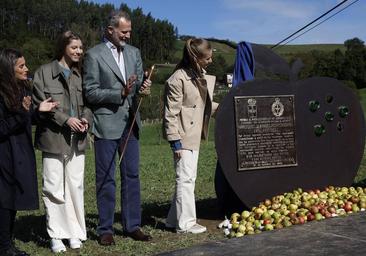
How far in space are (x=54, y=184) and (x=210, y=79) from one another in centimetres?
197

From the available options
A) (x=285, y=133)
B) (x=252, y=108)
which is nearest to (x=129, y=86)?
(x=252, y=108)

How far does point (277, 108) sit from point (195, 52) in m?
1.39

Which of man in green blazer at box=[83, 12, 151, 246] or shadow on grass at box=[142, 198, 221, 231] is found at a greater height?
man in green blazer at box=[83, 12, 151, 246]

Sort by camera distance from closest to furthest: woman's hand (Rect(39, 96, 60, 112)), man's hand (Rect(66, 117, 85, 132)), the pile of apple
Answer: woman's hand (Rect(39, 96, 60, 112))
man's hand (Rect(66, 117, 85, 132))
the pile of apple

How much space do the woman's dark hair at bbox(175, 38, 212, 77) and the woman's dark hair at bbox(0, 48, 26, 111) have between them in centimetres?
174

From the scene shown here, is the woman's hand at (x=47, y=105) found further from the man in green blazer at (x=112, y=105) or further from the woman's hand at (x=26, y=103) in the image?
the man in green blazer at (x=112, y=105)

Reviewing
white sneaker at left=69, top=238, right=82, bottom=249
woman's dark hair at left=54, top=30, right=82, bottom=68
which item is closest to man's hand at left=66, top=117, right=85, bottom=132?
woman's dark hair at left=54, top=30, right=82, bottom=68

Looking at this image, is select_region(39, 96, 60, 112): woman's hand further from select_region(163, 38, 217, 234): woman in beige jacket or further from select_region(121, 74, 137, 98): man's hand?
select_region(163, 38, 217, 234): woman in beige jacket

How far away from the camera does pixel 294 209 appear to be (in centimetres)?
612

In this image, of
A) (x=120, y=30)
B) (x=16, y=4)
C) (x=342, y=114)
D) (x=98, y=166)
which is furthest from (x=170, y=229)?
(x=16, y=4)

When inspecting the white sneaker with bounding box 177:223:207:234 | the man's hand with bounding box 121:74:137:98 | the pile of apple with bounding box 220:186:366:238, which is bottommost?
the white sneaker with bounding box 177:223:207:234

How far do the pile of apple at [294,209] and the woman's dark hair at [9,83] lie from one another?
Answer: 2347 millimetres

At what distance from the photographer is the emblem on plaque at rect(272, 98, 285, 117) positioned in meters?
6.68

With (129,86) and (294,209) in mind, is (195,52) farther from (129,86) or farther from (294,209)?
(294,209)
